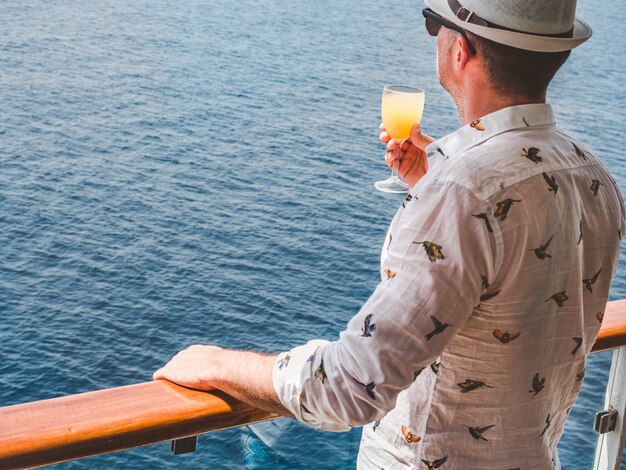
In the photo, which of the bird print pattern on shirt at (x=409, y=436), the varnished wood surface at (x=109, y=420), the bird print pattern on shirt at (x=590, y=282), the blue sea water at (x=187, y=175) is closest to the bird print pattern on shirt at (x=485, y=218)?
the bird print pattern on shirt at (x=590, y=282)

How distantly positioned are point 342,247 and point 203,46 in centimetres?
2132

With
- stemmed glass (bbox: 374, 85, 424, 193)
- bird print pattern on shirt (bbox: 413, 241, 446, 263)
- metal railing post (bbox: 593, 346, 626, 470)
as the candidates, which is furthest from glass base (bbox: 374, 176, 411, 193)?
bird print pattern on shirt (bbox: 413, 241, 446, 263)

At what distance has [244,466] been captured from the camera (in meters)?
1.27

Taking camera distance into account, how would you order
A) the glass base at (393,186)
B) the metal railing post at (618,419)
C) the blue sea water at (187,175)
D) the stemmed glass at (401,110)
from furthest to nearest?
the blue sea water at (187,175) → the glass base at (393,186) → the stemmed glass at (401,110) → the metal railing post at (618,419)

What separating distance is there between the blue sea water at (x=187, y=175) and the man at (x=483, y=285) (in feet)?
78.3

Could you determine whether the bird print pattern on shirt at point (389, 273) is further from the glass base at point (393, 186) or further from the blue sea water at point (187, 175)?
the blue sea water at point (187, 175)

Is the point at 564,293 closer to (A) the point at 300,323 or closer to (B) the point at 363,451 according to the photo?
(B) the point at 363,451

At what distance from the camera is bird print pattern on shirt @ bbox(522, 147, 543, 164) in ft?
3.56

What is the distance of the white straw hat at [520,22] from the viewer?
3.48ft

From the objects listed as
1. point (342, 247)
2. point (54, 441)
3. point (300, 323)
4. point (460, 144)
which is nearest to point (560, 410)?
point (460, 144)

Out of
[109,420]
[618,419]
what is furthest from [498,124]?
[618,419]

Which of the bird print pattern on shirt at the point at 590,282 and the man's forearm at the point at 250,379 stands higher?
the bird print pattern on shirt at the point at 590,282

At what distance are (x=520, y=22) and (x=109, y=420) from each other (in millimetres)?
733

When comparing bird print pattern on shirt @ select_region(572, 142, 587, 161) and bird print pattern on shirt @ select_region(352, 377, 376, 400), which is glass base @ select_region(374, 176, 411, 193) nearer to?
bird print pattern on shirt @ select_region(572, 142, 587, 161)
